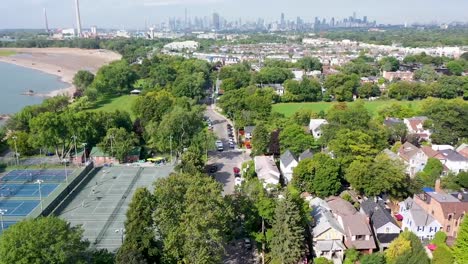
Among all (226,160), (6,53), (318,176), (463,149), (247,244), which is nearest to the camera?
(247,244)

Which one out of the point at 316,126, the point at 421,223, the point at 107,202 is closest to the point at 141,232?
the point at 107,202

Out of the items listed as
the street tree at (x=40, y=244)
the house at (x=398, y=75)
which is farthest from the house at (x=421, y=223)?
the house at (x=398, y=75)

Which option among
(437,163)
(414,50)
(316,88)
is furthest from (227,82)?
(414,50)

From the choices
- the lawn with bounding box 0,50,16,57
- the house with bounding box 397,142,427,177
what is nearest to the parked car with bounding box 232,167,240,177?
the house with bounding box 397,142,427,177

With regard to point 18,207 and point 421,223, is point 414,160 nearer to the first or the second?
point 421,223

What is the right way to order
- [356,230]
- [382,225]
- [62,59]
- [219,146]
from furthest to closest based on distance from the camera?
[62,59]
[219,146]
[382,225]
[356,230]

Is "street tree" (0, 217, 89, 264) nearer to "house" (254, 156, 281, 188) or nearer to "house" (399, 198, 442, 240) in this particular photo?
"house" (254, 156, 281, 188)

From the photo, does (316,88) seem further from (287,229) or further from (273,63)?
(287,229)
